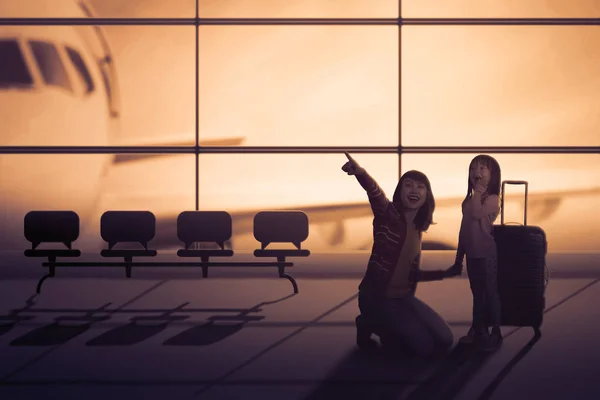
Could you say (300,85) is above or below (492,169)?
above

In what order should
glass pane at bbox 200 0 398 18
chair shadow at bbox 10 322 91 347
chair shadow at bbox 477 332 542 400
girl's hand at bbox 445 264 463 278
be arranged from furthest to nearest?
1. glass pane at bbox 200 0 398 18
2. chair shadow at bbox 10 322 91 347
3. girl's hand at bbox 445 264 463 278
4. chair shadow at bbox 477 332 542 400

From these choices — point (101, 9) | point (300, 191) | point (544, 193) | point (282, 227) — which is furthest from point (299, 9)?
point (544, 193)

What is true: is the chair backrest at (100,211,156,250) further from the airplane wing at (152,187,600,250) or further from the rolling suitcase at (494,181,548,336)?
the rolling suitcase at (494,181,548,336)

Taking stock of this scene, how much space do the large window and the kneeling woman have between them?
4301 mm

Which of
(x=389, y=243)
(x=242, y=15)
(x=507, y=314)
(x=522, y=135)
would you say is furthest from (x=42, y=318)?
(x=522, y=135)

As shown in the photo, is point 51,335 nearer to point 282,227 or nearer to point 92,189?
point 282,227

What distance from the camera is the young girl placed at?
5.18 meters

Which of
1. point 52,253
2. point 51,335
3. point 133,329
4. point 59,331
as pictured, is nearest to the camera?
point 51,335

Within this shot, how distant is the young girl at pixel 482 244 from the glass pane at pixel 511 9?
4977 millimetres

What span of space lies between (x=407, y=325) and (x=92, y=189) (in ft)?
19.3

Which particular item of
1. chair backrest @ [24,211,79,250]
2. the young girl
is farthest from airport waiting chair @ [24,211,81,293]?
the young girl

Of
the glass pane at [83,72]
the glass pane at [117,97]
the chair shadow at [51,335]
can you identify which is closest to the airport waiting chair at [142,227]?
the glass pane at [117,97]

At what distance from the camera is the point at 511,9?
9570mm

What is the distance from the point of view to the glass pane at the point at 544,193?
945 cm
